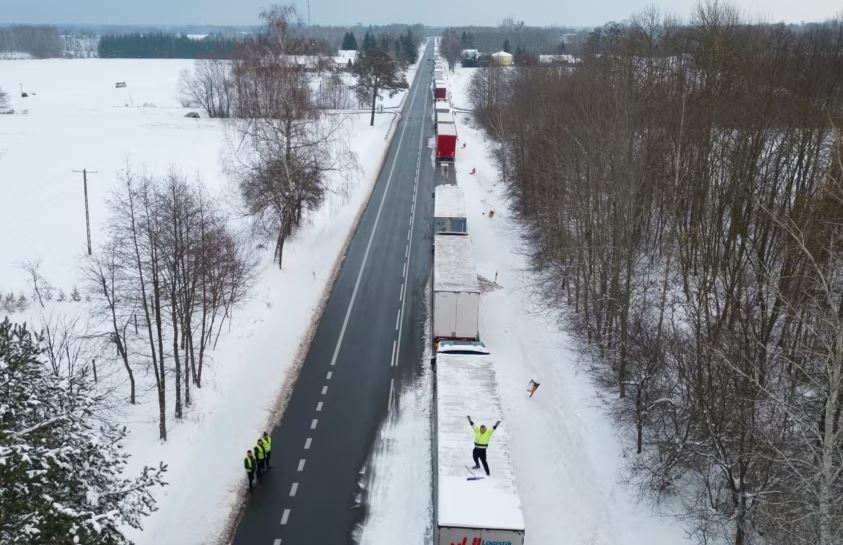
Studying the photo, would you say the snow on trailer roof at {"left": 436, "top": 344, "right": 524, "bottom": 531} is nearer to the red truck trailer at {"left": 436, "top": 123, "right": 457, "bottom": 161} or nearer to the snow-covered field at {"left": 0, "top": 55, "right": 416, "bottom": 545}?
the snow-covered field at {"left": 0, "top": 55, "right": 416, "bottom": 545}

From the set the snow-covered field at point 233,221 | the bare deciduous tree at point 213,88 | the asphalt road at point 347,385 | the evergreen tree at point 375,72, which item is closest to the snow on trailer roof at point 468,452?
the asphalt road at point 347,385

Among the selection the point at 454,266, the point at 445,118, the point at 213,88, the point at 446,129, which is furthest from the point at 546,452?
the point at 213,88

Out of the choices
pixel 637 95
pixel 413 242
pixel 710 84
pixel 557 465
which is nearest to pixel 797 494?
pixel 557 465

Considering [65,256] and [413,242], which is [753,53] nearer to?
[413,242]

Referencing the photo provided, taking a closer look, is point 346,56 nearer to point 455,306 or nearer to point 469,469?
point 455,306

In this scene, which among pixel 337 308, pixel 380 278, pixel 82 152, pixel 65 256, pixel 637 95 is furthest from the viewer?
pixel 82 152

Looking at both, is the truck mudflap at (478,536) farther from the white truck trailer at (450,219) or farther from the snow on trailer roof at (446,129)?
the snow on trailer roof at (446,129)
